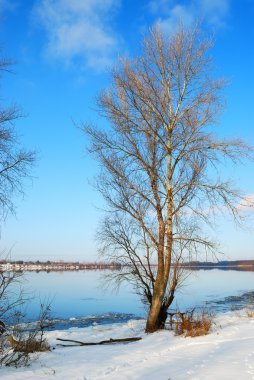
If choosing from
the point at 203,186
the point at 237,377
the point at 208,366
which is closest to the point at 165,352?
the point at 208,366

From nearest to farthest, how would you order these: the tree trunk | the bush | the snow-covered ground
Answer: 1. the snow-covered ground
2. the bush
3. the tree trunk

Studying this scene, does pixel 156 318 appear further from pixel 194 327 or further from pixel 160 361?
pixel 160 361

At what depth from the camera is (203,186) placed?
13180mm

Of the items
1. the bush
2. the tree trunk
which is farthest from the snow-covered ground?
the tree trunk

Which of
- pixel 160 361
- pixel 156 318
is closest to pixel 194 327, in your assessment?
pixel 156 318

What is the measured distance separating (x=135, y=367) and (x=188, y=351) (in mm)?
1717

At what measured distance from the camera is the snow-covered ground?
6504 mm

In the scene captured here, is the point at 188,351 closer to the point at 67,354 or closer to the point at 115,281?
the point at 67,354

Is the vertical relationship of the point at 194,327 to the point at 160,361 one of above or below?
above

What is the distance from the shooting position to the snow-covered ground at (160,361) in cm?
650

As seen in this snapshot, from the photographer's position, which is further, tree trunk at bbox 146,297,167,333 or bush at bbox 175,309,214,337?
tree trunk at bbox 146,297,167,333

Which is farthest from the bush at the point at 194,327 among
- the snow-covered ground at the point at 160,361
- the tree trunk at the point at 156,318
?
the tree trunk at the point at 156,318

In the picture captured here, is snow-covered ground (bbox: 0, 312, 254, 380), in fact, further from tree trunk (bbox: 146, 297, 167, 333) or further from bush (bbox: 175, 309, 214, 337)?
tree trunk (bbox: 146, 297, 167, 333)

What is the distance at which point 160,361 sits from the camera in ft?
25.6
